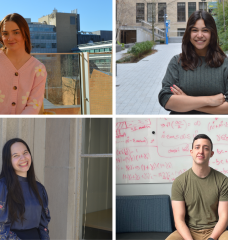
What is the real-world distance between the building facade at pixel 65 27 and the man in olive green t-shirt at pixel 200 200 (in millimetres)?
1201

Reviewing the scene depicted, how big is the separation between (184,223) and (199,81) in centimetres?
77

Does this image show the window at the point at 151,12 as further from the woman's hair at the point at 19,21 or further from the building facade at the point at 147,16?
the woman's hair at the point at 19,21

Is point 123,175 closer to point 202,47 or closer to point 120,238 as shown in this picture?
point 120,238

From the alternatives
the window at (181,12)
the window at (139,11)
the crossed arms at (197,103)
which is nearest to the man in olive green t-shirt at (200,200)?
the crossed arms at (197,103)

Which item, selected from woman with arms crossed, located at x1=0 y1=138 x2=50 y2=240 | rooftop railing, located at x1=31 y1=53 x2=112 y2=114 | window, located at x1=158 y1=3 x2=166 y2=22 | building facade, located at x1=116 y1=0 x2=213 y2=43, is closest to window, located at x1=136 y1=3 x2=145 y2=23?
building facade, located at x1=116 y1=0 x2=213 y2=43

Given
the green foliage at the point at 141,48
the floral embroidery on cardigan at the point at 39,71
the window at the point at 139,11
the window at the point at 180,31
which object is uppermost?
the window at the point at 139,11

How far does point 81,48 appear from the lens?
2287 millimetres

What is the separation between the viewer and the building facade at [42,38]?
204cm

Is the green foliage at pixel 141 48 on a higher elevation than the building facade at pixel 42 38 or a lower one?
higher

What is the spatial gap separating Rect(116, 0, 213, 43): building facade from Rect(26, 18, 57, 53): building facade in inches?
21.8

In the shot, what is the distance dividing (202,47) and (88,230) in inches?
51.5

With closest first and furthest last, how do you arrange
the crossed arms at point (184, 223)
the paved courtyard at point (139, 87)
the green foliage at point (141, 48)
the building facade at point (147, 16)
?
the crossed arms at point (184, 223) → the building facade at point (147, 16) → the green foliage at point (141, 48) → the paved courtyard at point (139, 87)

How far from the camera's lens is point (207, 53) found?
4.83 ft

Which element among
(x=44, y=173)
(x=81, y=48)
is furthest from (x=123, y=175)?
(x=81, y=48)
